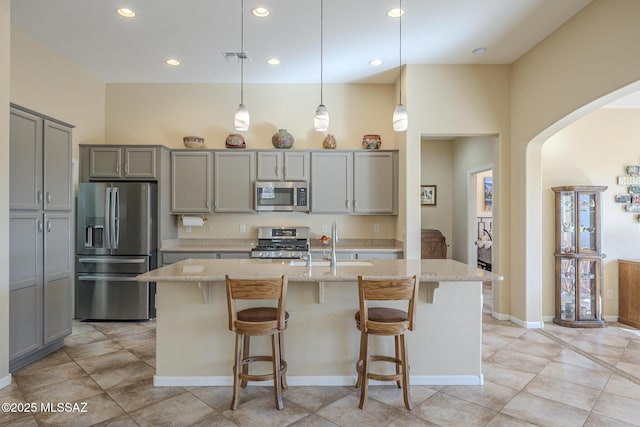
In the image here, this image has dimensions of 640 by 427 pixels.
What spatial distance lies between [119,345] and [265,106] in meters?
3.55

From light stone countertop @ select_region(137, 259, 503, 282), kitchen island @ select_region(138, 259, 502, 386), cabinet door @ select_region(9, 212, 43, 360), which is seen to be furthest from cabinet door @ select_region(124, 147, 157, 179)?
kitchen island @ select_region(138, 259, 502, 386)

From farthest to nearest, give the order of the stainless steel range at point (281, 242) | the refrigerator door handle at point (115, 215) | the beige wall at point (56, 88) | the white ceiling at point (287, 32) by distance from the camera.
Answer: the stainless steel range at point (281, 242)
the refrigerator door handle at point (115, 215)
the beige wall at point (56, 88)
the white ceiling at point (287, 32)

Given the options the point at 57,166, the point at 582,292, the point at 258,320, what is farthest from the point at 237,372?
the point at 582,292

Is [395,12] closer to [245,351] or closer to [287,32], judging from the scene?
[287,32]

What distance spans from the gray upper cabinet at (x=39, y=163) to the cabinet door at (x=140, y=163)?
0.96 meters

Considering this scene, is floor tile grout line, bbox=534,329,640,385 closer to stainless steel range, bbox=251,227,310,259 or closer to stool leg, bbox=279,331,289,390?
stool leg, bbox=279,331,289,390

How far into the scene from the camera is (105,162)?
179 inches

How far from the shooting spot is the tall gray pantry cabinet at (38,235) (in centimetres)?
296

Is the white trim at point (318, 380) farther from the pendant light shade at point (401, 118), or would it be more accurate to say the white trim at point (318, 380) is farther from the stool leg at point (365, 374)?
the pendant light shade at point (401, 118)

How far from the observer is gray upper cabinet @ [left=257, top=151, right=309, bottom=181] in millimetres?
4848

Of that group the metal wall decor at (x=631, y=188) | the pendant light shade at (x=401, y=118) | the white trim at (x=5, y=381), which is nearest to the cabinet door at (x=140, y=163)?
the white trim at (x=5, y=381)

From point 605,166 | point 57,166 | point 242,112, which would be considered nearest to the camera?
point 242,112

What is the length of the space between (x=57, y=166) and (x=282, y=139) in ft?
8.44

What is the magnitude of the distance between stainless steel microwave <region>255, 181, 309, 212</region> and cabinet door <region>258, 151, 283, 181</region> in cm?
7
